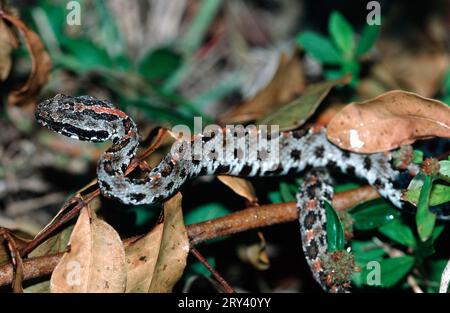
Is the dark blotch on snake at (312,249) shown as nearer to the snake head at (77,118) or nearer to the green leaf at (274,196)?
the green leaf at (274,196)

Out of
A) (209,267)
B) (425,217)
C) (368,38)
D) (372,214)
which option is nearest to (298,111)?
(372,214)

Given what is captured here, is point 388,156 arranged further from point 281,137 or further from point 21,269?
point 21,269

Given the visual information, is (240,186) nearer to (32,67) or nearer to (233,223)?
(233,223)

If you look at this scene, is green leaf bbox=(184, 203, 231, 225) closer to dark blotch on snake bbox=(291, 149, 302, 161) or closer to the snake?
the snake

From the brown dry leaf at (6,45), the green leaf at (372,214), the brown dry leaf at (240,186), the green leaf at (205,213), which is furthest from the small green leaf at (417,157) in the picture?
the brown dry leaf at (6,45)

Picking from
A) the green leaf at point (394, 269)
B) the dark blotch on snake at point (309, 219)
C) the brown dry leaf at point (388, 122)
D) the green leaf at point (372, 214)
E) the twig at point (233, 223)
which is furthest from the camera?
the dark blotch on snake at point (309, 219)
